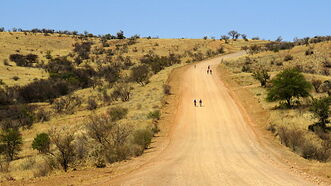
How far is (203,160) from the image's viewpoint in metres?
14.9

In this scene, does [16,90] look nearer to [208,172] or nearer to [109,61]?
[109,61]

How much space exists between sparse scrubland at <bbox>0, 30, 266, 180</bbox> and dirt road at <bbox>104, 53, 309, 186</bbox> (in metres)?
2.13

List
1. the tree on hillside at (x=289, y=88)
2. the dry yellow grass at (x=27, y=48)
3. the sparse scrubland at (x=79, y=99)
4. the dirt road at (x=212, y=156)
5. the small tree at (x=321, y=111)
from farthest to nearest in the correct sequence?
the dry yellow grass at (x=27, y=48) < the tree on hillside at (x=289, y=88) < the small tree at (x=321, y=111) < the sparse scrubland at (x=79, y=99) < the dirt road at (x=212, y=156)

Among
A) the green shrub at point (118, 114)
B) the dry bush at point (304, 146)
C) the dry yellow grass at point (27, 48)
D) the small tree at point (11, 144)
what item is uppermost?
the dry yellow grass at point (27, 48)

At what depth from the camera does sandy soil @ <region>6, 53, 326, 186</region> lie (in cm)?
1183

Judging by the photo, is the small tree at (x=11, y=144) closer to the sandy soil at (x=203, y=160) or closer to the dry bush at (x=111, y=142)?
the dry bush at (x=111, y=142)

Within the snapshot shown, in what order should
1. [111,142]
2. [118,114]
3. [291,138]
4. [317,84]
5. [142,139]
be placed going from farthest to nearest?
[317,84] < [118,114] < [111,142] < [142,139] < [291,138]

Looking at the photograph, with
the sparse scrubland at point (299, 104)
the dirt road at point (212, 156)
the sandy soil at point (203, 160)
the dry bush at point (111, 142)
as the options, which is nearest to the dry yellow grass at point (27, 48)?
the sparse scrubland at point (299, 104)

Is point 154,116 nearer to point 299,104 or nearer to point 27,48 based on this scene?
point 299,104

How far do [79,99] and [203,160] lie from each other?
32.8m

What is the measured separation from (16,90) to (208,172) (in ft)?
137

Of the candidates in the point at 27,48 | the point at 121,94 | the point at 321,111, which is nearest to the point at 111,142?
the point at 321,111

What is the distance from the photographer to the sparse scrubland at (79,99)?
1753cm

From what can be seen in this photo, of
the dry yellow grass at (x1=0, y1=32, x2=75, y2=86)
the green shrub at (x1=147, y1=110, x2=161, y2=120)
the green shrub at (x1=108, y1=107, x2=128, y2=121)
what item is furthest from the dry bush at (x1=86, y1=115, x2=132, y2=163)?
the dry yellow grass at (x1=0, y1=32, x2=75, y2=86)
